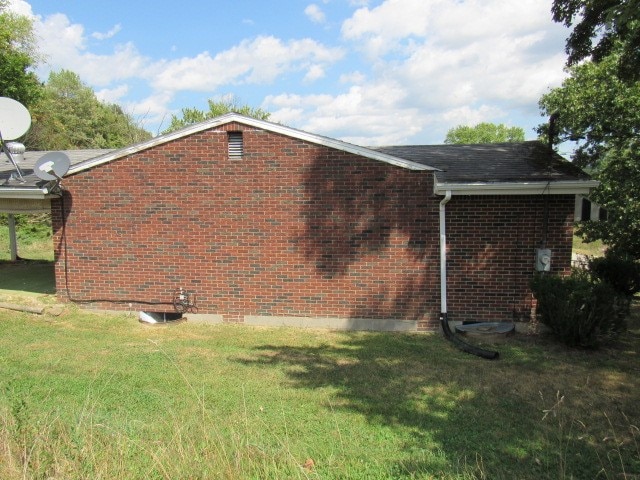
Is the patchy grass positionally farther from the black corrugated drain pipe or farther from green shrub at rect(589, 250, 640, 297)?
green shrub at rect(589, 250, 640, 297)

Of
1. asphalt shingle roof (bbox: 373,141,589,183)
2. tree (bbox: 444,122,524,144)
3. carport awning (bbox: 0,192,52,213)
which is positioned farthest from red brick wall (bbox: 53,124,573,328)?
tree (bbox: 444,122,524,144)

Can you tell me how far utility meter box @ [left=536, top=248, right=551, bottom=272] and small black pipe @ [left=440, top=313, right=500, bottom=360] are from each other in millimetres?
1777

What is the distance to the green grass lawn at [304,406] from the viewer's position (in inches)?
134

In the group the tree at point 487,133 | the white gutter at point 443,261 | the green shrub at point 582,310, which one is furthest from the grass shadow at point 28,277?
the tree at point 487,133

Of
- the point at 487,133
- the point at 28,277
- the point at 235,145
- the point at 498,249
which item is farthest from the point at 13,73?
the point at 487,133

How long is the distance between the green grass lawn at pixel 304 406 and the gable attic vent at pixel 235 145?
3.17 m

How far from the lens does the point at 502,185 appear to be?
787cm

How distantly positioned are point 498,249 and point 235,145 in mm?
5048

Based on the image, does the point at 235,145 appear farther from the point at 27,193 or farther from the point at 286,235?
the point at 27,193

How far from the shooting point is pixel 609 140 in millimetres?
13984

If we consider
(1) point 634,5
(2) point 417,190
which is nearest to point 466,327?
(2) point 417,190

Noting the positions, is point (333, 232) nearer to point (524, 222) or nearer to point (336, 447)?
point (524, 222)

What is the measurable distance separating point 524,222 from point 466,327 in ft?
6.78

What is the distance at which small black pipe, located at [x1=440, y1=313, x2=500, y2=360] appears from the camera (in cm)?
704
